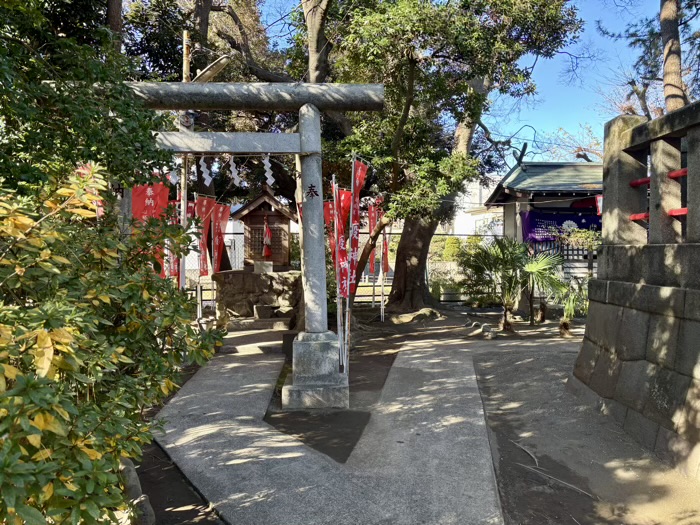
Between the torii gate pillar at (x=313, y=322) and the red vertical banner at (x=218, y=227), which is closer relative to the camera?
the torii gate pillar at (x=313, y=322)

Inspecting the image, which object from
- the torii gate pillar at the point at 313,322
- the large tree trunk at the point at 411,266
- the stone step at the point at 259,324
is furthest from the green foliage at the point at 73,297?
the large tree trunk at the point at 411,266

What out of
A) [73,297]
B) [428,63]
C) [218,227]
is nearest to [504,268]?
[428,63]

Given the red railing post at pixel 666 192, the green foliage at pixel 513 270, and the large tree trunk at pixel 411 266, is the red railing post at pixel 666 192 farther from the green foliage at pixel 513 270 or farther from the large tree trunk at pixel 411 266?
the large tree trunk at pixel 411 266

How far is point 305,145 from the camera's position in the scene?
684cm

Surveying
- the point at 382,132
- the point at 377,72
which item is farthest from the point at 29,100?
the point at 382,132

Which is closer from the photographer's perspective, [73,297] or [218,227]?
[73,297]

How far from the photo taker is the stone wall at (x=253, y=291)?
14.7m

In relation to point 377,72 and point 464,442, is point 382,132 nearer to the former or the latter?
point 377,72

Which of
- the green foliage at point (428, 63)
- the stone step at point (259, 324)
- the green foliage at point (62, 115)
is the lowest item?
the stone step at point (259, 324)

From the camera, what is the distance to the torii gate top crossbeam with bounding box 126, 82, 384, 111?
664 centimetres

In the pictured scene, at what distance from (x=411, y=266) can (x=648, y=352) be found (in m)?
10.5

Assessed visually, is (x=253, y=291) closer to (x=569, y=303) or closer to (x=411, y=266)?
(x=411, y=266)

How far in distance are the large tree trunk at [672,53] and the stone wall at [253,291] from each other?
1081 cm

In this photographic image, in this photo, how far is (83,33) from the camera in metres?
7.72
